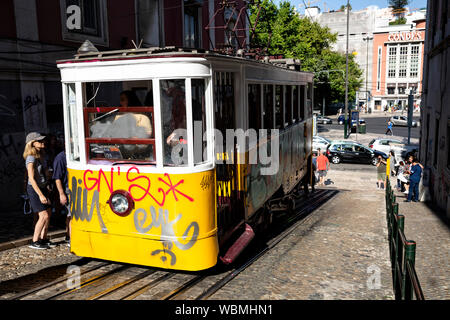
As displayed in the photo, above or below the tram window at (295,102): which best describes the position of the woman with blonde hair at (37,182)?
below

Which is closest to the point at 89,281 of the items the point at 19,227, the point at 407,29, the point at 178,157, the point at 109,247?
the point at 109,247

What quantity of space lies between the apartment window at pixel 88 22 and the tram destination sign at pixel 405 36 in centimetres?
7318

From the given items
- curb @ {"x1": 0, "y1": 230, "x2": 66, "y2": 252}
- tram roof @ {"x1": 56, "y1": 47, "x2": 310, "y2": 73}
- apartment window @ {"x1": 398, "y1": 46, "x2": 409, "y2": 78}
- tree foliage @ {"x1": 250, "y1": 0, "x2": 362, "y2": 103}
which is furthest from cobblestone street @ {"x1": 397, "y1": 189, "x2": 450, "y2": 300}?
apartment window @ {"x1": 398, "y1": 46, "x2": 409, "y2": 78}

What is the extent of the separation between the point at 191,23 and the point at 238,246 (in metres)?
13.8

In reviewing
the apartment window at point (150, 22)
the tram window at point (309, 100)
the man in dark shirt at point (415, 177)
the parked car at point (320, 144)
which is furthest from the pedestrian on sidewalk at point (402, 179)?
the parked car at point (320, 144)

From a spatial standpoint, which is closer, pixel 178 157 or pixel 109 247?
pixel 178 157

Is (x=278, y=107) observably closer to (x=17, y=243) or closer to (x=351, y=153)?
(x=17, y=243)

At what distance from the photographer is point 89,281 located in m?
5.50

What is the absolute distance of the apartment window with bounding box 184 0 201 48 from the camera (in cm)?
1745

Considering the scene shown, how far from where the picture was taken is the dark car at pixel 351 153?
1056 inches

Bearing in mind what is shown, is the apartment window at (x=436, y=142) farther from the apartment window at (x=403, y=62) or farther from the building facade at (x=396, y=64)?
the apartment window at (x=403, y=62)

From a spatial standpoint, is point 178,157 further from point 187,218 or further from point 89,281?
point 89,281

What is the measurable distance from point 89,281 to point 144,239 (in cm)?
93

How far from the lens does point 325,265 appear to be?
21.5 feet
